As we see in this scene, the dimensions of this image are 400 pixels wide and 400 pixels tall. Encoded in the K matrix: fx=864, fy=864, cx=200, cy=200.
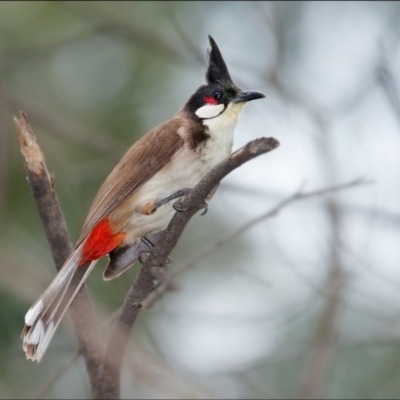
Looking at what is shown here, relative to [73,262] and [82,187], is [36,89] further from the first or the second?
[73,262]

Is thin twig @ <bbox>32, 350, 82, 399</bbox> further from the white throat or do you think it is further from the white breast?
the white throat

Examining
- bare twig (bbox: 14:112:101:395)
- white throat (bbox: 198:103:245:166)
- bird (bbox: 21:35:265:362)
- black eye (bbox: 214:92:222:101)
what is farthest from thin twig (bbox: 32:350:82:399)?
black eye (bbox: 214:92:222:101)

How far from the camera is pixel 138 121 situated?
16.8 ft

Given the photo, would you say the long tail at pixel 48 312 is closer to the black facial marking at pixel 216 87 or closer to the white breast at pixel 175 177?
the white breast at pixel 175 177

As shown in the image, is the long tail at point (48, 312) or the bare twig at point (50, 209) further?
the long tail at point (48, 312)

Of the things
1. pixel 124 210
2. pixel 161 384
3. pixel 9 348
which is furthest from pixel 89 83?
pixel 161 384

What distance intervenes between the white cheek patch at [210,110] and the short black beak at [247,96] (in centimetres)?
7

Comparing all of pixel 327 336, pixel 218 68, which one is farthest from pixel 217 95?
pixel 327 336

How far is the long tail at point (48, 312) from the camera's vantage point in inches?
109

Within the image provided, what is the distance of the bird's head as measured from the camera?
3.28 metres

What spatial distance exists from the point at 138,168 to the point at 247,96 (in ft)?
1.67

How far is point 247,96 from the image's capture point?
10.8ft

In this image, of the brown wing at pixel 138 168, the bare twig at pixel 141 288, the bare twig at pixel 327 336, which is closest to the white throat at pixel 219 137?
the brown wing at pixel 138 168

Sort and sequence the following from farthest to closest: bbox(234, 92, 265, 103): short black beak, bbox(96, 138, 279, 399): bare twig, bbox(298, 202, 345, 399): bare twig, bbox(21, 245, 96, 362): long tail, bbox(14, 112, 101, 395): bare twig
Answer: bbox(234, 92, 265, 103): short black beak
bbox(21, 245, 96, 362): long tail
bbox(14, 112, 101, 395): bare twig
bbox(96, 138, 279, 399): bare twig
bbox(298, 202, 345, 399): bare twig
